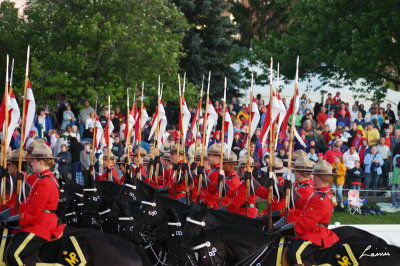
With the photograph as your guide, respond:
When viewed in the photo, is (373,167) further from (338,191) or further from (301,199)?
(301,199)

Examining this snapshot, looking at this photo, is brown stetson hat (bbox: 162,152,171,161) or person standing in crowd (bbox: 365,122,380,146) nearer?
brown stetson hat (bbox: 162,152,171,161)

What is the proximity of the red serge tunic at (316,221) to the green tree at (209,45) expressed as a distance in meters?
27.8

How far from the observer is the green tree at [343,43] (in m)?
28.7

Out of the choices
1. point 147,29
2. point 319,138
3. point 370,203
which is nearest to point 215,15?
point 147,29

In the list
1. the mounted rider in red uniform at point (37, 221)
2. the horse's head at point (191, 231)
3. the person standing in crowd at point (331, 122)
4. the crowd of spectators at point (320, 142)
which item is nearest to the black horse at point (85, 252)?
the mounted rider in red uniform at point (37, 221)

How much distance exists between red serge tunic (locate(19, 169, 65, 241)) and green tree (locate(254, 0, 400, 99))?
21.0 metres

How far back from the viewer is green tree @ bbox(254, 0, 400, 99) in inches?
1130

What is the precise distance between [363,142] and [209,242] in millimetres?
15130

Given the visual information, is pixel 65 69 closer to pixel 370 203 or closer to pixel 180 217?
pixel 370 203

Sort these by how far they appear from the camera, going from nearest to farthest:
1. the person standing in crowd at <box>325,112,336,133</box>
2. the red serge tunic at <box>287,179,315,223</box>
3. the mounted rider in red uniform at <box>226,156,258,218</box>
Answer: the red serge tunic at <box>287,179,315,223</box> → the mounted rider in red uniform at <box>226,156,258,218</box> → the person standing in crowd at <box>325,112,336,133</box>

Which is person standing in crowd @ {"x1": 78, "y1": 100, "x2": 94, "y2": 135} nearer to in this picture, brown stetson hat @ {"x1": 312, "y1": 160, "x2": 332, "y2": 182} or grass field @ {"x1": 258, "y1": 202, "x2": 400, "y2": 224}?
grass field @ {"x1": 258, "y1": 202, "x2": 400, "y2": 224}

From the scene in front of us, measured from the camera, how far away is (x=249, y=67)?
1407 inches

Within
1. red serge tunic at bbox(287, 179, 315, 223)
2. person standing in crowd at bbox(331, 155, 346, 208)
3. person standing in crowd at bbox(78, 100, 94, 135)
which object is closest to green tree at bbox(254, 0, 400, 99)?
person standing in crowd at bbox(331, 155, 346, 208)

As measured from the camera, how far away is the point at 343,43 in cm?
3064
